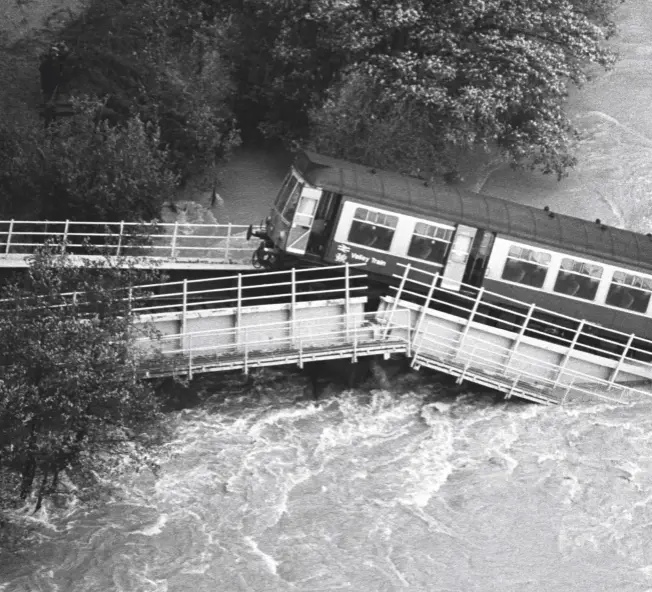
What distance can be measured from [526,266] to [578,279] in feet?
4.72

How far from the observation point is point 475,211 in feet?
123

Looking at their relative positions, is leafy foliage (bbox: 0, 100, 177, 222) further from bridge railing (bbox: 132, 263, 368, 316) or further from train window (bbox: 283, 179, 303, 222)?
train window (bbox: 283, 179, 303, 222)

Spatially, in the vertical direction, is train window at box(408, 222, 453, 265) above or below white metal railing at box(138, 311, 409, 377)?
above

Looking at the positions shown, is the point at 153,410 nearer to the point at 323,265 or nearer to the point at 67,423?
the point at 67,423

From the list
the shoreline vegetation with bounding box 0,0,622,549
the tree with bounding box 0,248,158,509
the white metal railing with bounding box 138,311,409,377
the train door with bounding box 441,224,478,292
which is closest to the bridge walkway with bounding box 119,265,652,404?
the white metal railing with bounding box 138,311,409,377

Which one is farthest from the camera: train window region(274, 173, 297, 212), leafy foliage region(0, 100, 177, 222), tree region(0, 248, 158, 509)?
leafy foliage region(0, 100, 177, 222)

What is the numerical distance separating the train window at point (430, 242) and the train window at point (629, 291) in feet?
15.0

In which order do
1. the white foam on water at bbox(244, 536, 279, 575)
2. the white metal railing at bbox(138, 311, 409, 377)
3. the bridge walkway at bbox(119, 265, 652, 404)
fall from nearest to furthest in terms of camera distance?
the white foam on water at bbox(244, 536, 279, 575) → the white metal railing at bbox(138, 311, 409, 377) → the bridge walkway at bbox(119, 265, 652, 404)

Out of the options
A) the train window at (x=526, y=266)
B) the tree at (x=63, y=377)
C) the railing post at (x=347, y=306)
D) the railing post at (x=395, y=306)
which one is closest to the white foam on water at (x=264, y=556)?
the tree at (x=63, y=377)

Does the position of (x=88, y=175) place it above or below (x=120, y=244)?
above

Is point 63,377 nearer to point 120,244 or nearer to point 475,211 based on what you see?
point 120,244

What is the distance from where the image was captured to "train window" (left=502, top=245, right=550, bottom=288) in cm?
3747

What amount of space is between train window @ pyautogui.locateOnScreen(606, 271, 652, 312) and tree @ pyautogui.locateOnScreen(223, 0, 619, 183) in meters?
7.86

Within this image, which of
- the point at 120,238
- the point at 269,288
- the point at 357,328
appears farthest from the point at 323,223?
the point at 120,238
